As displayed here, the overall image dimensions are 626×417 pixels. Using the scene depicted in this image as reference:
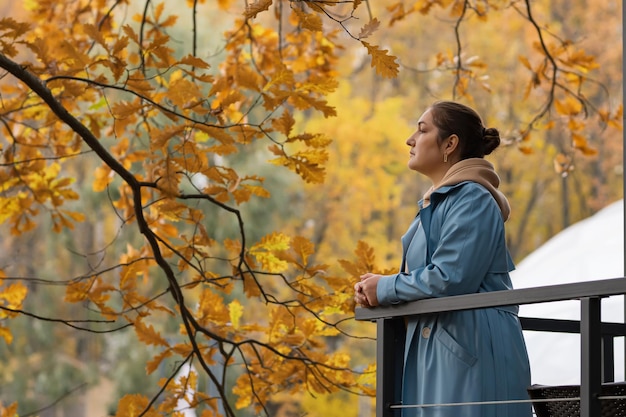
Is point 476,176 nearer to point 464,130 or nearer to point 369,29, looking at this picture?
point 464,130

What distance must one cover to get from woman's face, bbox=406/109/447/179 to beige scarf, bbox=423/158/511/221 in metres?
0.06

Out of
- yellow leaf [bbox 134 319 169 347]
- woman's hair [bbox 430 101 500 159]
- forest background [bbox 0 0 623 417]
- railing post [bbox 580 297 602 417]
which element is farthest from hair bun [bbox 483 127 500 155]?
yellow leaf [bbox 134 319 169 347]

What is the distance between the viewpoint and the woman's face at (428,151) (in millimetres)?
3010

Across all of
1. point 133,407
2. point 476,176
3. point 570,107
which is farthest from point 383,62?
point 570,107

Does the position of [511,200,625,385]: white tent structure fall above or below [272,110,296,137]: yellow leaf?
above

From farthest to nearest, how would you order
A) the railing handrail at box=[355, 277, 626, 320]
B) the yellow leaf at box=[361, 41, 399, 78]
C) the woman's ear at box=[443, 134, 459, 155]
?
the woman's ear at box=[443, 134, 459, 155] → the yellow leaf at box=[361, 41, 399, 78] → the railing handrail at box=[355, 277, 626, 320]

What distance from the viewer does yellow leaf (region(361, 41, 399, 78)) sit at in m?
2.54

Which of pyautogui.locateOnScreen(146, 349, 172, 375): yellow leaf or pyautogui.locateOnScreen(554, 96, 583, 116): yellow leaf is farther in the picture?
pyautogui.locateOnScreen(554, 96, 583, 116): yellow leaf

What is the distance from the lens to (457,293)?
276 centimetres

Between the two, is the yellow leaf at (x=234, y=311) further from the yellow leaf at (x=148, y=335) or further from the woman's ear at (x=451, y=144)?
the woman's ear at (x=451, y=144)

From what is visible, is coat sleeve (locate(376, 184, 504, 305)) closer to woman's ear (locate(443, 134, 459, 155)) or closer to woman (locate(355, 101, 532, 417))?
woman (locate(355, 101, 532, 417))

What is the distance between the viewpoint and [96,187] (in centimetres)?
459

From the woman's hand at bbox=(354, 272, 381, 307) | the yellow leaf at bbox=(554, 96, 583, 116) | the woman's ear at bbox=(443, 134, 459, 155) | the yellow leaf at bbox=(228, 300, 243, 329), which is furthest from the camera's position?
the yellow leaf at bbox=(554, 96, 583, 116)

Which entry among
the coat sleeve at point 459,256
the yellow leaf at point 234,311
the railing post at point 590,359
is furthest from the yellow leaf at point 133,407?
the railing post at point 590,359
